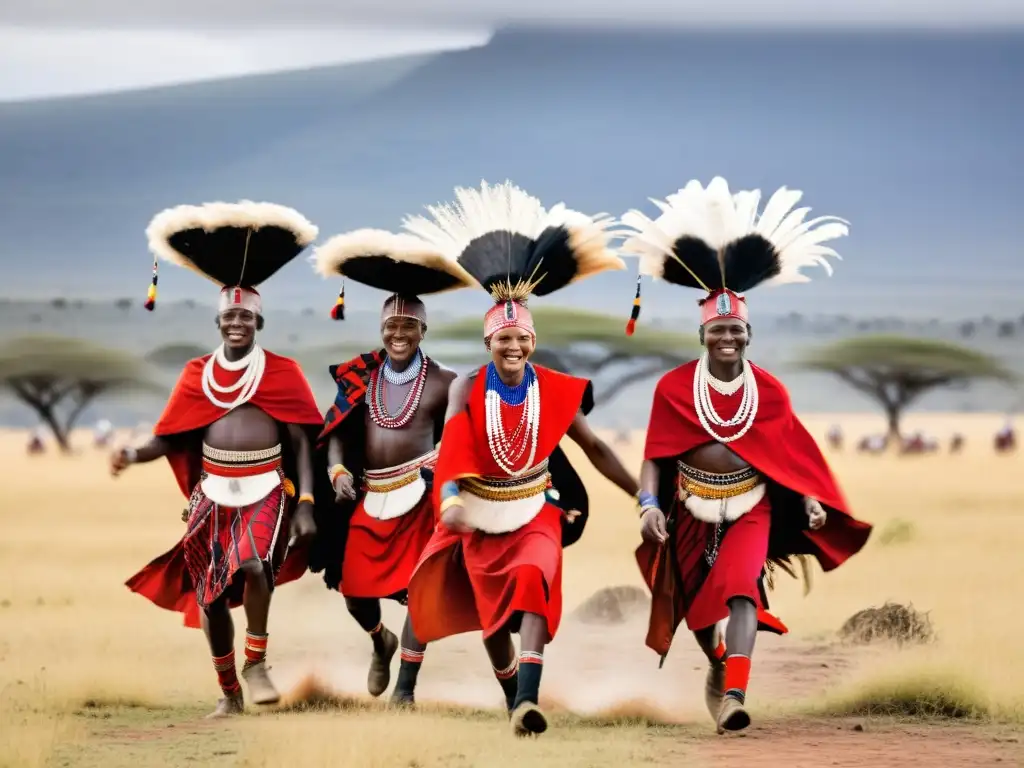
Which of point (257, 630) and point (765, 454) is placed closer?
point (765, 454)

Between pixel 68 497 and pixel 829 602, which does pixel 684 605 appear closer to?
pixel 829 602

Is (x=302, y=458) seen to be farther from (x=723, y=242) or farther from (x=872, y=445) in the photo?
(x=872, y=445)

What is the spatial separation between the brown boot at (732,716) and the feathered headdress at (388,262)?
2.57 meters

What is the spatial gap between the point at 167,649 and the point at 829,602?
16.9ft

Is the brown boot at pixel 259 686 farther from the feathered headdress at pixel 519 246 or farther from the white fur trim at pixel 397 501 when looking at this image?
the feathered headdress at pixel 519 246

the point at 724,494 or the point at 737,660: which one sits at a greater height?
the point at 724,494

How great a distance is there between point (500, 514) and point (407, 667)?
4.16ft

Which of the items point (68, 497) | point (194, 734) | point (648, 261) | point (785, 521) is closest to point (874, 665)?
point (785, 521)

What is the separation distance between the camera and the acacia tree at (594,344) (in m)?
43.5

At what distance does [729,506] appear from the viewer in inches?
343

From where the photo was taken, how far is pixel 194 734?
344 inches

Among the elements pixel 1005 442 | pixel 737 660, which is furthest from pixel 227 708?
pixel 1005 442

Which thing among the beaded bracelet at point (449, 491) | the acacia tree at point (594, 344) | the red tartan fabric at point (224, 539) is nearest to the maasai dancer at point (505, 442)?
the beaded bracelet at point (449, 491)

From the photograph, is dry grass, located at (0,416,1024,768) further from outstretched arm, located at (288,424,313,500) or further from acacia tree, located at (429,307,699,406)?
acacia tree, located at (429,307,699,406)
